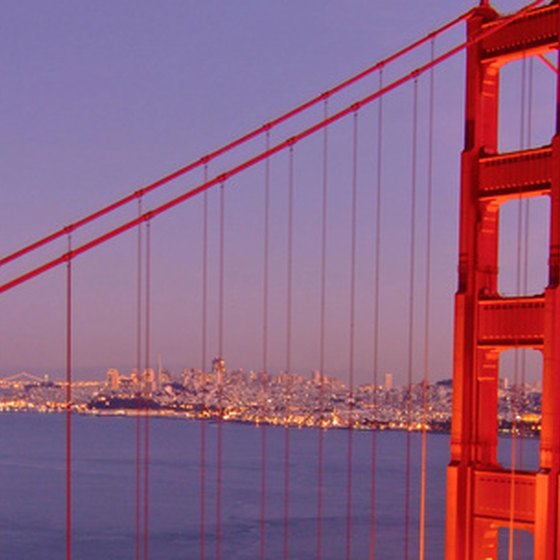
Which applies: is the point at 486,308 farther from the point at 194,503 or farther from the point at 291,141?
the point at 194,503

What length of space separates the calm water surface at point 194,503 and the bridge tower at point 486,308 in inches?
906

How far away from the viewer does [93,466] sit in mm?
55375

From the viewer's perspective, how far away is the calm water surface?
31.7 metres

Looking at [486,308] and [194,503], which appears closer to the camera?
[486,308]

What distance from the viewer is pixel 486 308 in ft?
23.3

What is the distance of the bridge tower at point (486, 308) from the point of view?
6.95 metres

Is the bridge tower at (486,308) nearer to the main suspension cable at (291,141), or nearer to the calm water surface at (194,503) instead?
the main suspension cable at (291,141)

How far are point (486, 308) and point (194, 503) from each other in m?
34.5

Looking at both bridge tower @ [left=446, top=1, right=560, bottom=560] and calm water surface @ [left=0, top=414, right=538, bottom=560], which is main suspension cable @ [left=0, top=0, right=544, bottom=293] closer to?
bridge tower @ [left=446, top=1, right=560, bottom=560]

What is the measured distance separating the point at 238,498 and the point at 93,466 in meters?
15.6

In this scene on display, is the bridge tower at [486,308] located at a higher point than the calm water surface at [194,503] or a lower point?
higher

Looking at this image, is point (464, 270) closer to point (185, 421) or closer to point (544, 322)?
point (544, 322)

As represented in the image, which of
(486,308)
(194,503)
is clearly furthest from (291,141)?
(194,503)

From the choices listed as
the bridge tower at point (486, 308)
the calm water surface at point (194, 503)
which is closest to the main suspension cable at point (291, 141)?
the bridge tower at point (486, 308)
